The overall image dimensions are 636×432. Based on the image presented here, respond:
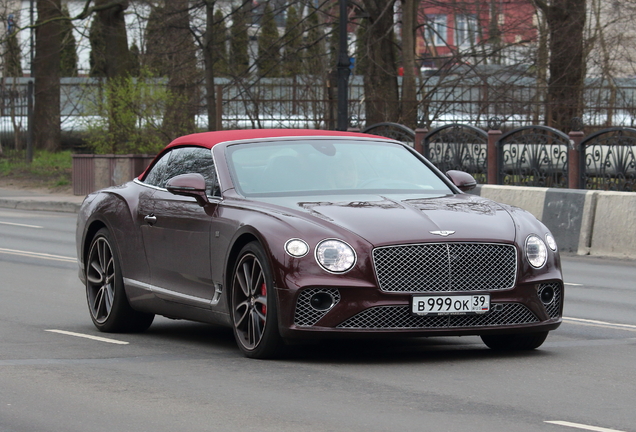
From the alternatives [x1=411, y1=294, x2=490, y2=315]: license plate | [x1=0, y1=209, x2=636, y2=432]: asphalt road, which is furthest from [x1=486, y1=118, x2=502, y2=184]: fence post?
[x1=411, y1=294, x2=490, y2=315]: license plate

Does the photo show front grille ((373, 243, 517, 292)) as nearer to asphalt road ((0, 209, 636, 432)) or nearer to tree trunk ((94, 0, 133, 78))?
asphalt road ((0, 209, 636, 432))

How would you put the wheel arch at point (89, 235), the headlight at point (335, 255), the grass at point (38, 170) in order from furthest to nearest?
1. the grass at point (38, 170)
2. the wheel arch at point (89, 235)
3. the headlight at point (335, 255)

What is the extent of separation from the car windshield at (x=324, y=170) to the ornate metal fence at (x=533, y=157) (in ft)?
36.2

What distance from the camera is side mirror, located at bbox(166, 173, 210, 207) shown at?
26.7 ft

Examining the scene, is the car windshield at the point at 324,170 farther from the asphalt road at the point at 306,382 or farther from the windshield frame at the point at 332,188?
the asphalt road at the point at 306,382

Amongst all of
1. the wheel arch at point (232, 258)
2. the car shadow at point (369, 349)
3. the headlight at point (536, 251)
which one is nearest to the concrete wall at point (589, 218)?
the car shadow at point (369, 349)

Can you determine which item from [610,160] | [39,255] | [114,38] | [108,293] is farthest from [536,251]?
[114,38]

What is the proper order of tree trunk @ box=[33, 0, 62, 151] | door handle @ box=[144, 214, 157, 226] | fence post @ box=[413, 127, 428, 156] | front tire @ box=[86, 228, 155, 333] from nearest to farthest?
door handle @ box=[144, 214, 157, 226]
front tire @ box=[86, 228, 155, 333]
fence post @ box=[413, 127, 428, 156]
tree trunk @ box=[33, 0, 62, 151]

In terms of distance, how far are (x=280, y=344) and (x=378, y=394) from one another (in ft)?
3.87

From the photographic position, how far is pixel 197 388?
663 centimetres

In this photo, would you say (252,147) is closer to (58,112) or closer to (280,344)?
(280,344)

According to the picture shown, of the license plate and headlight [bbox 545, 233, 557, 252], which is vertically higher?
headlight [bbox 545, 233, 557, 252]

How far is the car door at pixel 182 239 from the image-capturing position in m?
8.19

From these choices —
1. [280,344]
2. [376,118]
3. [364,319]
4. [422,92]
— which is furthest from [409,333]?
[422,92]
